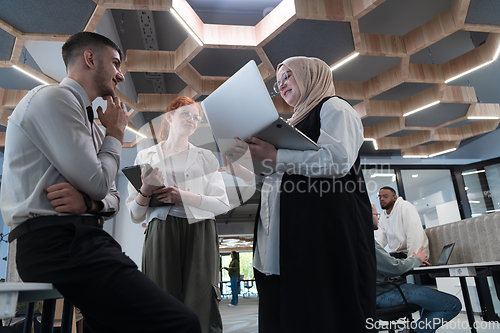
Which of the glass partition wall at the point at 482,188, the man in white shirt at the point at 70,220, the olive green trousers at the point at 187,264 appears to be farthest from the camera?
the glass partition wall at the point at 482,188

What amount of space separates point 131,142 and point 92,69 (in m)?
4.68

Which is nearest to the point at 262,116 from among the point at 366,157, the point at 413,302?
the point at 413,302

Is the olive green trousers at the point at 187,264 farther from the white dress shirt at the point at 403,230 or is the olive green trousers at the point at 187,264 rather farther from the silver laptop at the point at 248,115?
the white dress shirt at the point at 403,230

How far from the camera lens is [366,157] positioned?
23.8 feet

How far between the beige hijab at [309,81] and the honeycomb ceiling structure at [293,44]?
156 centimetres

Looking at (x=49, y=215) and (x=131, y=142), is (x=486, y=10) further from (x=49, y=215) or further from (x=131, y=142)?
(x=131, y=142)

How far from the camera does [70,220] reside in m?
0.90

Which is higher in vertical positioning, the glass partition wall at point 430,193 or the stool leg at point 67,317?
the glass partition wall at point 430,193

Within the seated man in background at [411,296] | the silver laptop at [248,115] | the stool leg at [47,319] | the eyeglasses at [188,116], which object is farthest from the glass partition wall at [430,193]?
the stool leg at [47,319]

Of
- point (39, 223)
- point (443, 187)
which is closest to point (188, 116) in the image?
point (39, 223)

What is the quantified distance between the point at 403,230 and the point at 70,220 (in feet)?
12.1

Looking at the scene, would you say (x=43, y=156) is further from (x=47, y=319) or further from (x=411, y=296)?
(x=411, y=296)

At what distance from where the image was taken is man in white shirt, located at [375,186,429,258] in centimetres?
368

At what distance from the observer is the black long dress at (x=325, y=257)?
0.97 m
